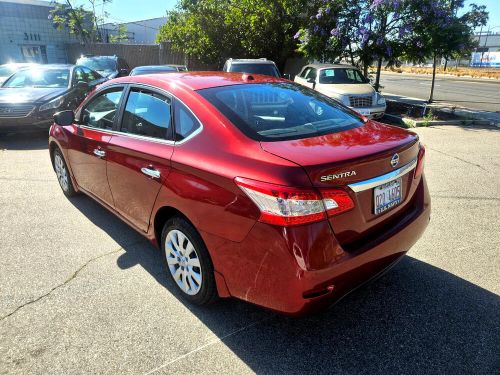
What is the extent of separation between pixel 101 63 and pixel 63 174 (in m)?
11.4

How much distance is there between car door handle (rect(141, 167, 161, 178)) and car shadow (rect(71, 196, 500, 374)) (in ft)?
3.02

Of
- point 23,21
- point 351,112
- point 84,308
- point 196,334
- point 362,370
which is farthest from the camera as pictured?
point 23,21

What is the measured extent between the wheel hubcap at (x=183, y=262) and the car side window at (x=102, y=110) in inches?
53.5

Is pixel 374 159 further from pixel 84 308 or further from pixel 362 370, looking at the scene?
pixel 84 308

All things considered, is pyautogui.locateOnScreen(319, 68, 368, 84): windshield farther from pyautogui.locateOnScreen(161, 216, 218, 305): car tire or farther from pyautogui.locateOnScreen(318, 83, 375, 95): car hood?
pyautogui.locateOnScreen(161, 216, 218, 305): car tire

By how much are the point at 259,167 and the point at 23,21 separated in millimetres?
36550

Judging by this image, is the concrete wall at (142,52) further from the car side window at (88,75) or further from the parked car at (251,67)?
the car side window at (88,75)

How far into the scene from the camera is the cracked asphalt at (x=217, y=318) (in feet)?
7.87

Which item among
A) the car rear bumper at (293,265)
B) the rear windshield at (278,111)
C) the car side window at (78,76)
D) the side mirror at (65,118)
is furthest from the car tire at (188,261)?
the car side window at (78,76)

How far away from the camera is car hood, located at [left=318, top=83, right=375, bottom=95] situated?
10.7 metres

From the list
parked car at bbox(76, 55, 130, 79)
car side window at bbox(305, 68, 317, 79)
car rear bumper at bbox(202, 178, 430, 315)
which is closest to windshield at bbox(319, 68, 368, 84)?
car side window at bbox(305, 68, 317, 79)

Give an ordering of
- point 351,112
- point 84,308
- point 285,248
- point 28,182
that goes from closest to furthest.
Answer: point 285,248
point 84,308
point 351,112
point 28,182

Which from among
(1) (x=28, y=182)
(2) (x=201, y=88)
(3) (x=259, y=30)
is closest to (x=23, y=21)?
(3) (x=259, y=30)

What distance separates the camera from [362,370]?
2.32 meters
